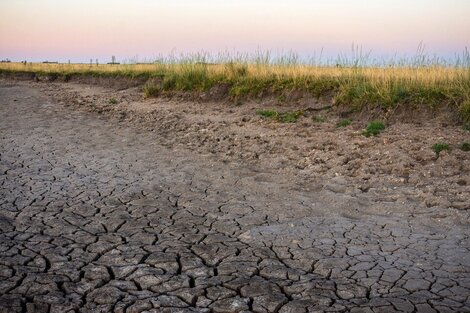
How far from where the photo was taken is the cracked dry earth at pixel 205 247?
3184 mm

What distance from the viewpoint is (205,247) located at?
4059 mm

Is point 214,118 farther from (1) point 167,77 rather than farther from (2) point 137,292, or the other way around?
(2) point 137,292

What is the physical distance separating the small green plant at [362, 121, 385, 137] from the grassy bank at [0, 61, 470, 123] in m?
0.90

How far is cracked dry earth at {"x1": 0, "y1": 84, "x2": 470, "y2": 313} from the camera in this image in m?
3.18

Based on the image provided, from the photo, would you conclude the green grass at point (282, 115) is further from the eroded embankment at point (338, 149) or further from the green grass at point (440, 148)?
the green grass at point (440, 148)

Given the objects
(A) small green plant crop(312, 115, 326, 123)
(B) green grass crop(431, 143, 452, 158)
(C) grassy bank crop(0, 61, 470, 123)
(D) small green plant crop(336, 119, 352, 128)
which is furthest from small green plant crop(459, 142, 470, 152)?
(A) small green plant crop(312, 115, 326, 123)

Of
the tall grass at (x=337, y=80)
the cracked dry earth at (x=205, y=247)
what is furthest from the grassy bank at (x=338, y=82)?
the cracked dry earth at (x=205, y=247)

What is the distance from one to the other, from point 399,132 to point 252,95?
4.49m

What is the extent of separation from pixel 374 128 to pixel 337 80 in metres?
2.76

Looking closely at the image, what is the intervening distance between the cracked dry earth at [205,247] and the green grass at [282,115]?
2716 millimetres

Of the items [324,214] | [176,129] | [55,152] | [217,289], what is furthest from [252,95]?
[217,289]

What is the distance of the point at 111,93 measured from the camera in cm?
1573

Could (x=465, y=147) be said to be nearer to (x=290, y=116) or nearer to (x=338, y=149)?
(x=338, y=149)

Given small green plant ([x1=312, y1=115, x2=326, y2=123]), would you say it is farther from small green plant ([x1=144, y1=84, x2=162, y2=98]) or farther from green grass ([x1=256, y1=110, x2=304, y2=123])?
small green plant ([x1=144, y1=84, x2=162, y2=98])
